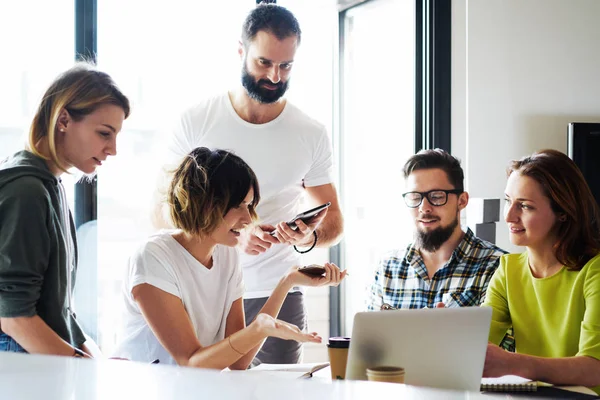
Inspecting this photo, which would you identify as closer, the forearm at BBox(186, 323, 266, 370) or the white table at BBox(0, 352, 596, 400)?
the white table at BBox(0, 352, 596, 400)

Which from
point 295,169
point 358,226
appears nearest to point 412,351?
point 295,169

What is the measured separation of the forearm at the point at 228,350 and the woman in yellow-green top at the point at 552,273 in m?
0.74

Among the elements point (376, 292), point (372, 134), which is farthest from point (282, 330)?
point (372, 134)

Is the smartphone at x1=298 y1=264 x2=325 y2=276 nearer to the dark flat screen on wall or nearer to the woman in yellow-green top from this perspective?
the woman in yellow-green top

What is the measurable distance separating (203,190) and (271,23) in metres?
1.16

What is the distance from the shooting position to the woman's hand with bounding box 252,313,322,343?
1.73m

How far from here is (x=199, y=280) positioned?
2203 mm

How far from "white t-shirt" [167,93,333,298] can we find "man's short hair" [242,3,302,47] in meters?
0.31

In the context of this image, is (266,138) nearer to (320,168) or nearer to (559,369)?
(320,168)

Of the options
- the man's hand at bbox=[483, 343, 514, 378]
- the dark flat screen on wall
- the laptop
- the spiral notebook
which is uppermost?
the dark flat screen on wall

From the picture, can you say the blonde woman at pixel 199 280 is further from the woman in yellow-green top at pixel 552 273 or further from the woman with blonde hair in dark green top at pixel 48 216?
the woman in yellow-green top at pixel 552 273

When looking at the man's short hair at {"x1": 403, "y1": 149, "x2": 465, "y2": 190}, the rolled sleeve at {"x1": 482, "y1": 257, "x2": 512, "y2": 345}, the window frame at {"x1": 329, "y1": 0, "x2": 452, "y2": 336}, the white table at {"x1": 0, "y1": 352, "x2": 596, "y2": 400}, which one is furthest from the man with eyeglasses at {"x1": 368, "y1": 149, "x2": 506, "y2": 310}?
the white table at {"x1": 0, "y1": 352, "x2": 596, "y2": 400}

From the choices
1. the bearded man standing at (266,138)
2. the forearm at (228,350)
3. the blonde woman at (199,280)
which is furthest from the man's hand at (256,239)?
the forearm at (228,350)

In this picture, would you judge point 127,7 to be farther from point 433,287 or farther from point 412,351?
point 412,351
